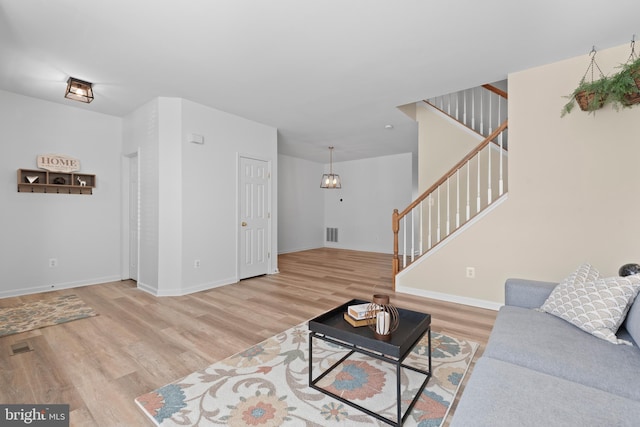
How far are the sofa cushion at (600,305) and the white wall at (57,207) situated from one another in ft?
18.5

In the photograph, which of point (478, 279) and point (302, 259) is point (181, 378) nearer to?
point (478, 279)

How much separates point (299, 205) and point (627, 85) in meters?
6.69

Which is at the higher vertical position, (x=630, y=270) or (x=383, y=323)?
(x=630, y=270)

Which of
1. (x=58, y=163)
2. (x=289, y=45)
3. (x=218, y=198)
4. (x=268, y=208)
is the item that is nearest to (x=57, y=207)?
(x=58, y=163)

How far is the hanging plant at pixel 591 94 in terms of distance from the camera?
245 cm

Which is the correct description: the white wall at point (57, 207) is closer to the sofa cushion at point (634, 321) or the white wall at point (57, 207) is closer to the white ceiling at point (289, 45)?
the white ceiling at point (289, 45)

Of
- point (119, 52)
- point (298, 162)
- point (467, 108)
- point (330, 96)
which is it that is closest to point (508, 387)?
point (330, 96)

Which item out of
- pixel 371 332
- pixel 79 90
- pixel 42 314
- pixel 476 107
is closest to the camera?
pixel 371 332

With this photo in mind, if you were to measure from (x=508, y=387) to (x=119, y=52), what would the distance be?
12.5 ft

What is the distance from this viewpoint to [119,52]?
2.75m

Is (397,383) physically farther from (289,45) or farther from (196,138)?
(196,138)

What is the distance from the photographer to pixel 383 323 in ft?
5.48

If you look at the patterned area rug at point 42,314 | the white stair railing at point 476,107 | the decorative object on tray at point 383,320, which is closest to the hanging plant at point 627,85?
the white stair railing at point 476,107

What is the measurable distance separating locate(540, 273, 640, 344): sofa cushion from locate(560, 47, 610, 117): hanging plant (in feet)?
5.50
